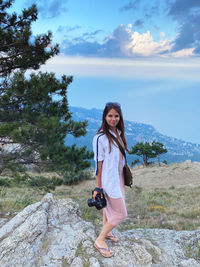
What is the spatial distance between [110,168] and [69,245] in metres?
1.31

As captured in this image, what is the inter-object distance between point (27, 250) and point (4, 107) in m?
5.90

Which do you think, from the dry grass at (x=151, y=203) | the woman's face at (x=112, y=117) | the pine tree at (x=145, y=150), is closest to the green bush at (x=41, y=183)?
the dry grass at (x=151, y=203)

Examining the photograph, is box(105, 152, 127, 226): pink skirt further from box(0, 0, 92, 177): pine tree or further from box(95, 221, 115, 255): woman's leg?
box(0, 0, 92, 177): pine tree

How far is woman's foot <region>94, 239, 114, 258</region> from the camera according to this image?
3239 mm

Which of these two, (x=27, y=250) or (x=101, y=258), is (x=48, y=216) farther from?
(x=101, y=258)

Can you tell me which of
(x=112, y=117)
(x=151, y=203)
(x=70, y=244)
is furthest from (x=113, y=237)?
(x=151, y=203)

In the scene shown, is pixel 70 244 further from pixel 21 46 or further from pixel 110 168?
pixel 21 46

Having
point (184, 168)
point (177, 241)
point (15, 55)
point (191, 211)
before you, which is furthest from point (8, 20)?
point (184, 168)

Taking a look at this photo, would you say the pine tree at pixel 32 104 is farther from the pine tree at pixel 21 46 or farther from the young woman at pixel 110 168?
the young woman at pixel 110 168

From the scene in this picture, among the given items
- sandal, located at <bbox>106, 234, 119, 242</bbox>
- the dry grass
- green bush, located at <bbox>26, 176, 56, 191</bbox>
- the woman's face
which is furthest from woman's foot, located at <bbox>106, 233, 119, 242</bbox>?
green bush, located at <bbox>26, 176, 56, 191</bbox>

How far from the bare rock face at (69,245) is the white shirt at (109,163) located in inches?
35.9

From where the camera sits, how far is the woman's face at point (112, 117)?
126 inches

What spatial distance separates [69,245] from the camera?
3.38m

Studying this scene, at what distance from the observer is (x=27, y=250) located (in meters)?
3.24
